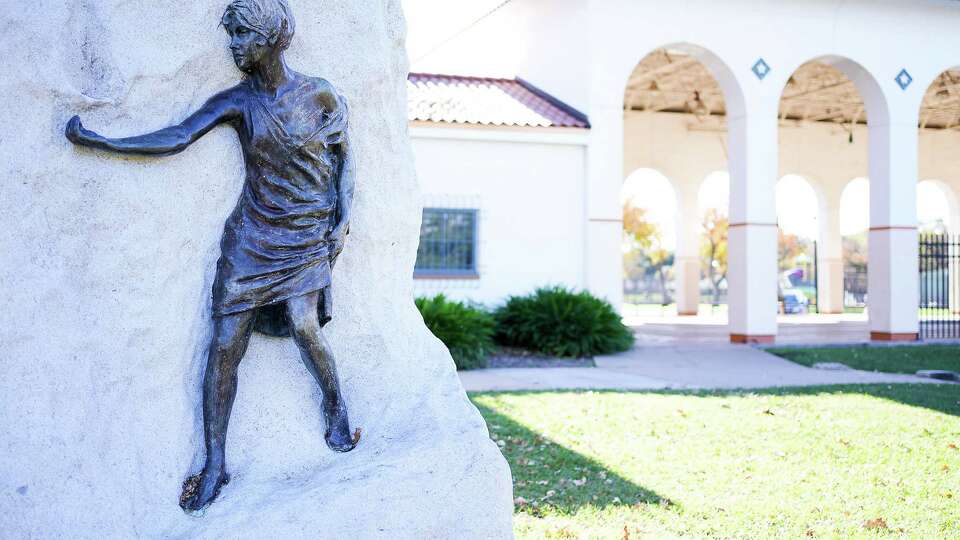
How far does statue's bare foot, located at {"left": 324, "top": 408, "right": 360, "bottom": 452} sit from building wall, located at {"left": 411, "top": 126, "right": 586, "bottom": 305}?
35.4 ft

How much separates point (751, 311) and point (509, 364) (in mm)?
4954

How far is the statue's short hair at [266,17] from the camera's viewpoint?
359 cm

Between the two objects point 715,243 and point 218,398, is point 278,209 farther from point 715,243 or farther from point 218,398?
point 715,243

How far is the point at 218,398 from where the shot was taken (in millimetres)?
3645

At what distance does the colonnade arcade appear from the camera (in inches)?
619

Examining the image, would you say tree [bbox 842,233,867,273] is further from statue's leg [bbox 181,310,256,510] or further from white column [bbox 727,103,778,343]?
statue's leg [bbox 181,310,256,510]

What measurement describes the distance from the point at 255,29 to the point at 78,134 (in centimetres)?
81

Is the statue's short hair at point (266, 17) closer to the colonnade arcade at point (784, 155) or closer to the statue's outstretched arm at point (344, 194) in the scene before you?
the statue's outstretched arm at point (344, 194)

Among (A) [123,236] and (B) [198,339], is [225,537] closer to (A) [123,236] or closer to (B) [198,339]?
(B) [198,339]

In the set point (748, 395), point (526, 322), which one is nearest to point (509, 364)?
point (526, 322)

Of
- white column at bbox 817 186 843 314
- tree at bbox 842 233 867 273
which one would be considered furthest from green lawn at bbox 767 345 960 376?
tree at bbox 842 233 867 273

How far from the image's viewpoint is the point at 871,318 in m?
16.8

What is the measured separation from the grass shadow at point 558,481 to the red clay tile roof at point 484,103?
843cm

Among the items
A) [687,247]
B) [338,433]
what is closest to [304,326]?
[338,433]
